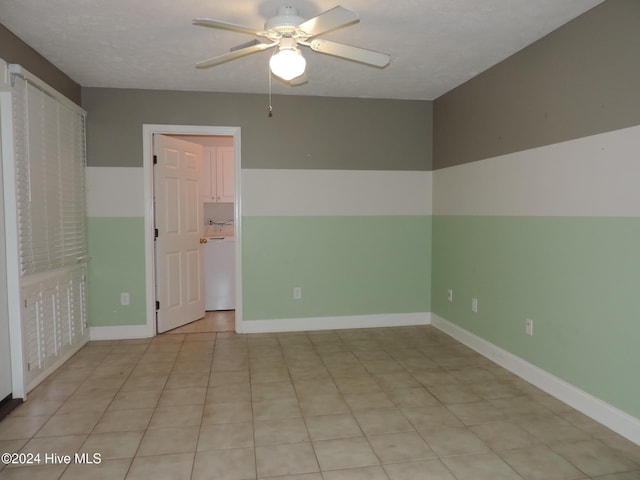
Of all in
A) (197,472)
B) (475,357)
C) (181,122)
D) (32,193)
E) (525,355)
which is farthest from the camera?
(181,122)

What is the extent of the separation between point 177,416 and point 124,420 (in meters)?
0.31

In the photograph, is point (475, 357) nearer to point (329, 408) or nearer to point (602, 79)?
point (329, 408)

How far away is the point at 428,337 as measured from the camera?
4258mm

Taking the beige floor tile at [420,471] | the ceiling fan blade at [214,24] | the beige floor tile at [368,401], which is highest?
the ceiling fan blade at [214,24]

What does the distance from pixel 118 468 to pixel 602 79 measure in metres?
3.37

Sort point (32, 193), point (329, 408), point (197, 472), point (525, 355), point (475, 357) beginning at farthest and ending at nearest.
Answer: point (475, 357), point (525, 355), point (32, 193), point (329, 408), point (197, 472)

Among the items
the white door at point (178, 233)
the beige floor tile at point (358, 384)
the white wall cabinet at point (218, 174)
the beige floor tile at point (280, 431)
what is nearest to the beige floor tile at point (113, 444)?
the beige floor tile at point (280, 431)

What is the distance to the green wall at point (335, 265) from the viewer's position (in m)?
4.43

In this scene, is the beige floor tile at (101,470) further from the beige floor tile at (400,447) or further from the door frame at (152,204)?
the door frame at (152,204)

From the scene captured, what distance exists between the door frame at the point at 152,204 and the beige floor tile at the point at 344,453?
227 cm

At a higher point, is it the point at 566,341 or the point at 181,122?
the point at 181,122

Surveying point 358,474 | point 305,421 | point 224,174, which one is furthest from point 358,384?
point 224,174

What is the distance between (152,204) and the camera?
4254mm

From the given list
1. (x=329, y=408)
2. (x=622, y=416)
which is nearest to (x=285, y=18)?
(x=329, y=408)
